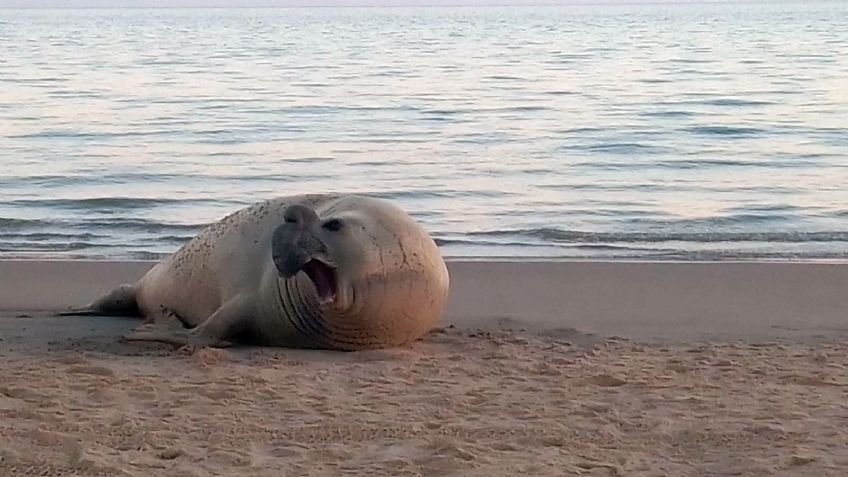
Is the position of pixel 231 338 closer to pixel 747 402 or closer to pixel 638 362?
pixel 638 362

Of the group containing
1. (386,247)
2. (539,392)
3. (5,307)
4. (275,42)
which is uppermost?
(386,247)

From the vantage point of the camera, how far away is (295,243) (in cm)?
508

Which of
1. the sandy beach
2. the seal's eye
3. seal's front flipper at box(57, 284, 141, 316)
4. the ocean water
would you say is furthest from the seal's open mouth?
the ocean water

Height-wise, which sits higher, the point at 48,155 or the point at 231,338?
the point at 231,338

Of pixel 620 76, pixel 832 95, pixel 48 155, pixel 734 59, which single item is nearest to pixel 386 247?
pixel 48 155

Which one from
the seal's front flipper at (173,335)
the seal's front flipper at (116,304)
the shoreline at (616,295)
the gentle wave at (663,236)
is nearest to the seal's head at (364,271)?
the seal's front flipper at (173,335)

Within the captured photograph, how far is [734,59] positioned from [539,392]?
3107 cm

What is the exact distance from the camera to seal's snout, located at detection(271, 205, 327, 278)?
16.6 ft

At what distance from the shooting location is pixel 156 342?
5848 mm

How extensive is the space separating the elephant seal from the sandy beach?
0.14 m

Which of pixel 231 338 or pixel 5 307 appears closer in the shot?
pixel 231 338

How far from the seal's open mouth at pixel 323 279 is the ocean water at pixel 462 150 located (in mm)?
4398

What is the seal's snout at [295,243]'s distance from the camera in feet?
16.6

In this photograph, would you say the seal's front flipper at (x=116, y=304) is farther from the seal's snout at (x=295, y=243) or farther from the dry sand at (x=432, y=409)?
the seal's snout at (x=295, y=243)
